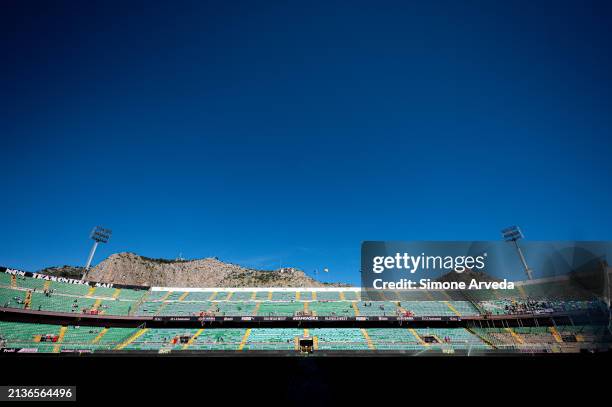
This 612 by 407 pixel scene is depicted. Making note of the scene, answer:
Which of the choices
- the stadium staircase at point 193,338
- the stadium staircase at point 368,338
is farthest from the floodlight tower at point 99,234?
the stadium staircase at point 368,338

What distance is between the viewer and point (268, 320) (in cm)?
4222

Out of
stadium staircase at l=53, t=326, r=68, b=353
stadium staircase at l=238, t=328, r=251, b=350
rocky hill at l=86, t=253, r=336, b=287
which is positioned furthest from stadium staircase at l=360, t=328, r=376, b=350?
rocky hill at l=86, t=253, r=336, b=287

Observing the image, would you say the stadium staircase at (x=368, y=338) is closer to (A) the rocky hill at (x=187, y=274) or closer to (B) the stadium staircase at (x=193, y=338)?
(B) the stadium staircase at (x=193, y=338)

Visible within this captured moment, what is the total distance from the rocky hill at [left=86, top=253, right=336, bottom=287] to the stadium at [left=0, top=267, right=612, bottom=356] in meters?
81.5

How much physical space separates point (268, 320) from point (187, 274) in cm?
10312

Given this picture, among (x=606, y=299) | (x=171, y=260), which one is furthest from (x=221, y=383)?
(x=171, y=260)

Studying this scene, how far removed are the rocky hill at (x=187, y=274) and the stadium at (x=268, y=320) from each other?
267 feet

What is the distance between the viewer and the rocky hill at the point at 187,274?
120125 millimetres

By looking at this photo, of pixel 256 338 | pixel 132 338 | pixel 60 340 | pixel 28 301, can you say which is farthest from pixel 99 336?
pixel 256 338

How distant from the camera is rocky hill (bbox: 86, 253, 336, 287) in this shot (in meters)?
120

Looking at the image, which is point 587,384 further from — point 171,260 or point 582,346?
point 171,260

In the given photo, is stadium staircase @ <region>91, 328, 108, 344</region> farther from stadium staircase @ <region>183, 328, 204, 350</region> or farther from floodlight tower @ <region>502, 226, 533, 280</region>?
floodlight tower @ <region>502, 226, 533, 280</region>

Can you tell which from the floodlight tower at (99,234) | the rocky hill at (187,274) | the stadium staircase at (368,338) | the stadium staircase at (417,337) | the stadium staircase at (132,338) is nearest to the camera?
the stadium staircase at (368,338)

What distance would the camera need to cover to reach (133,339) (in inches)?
1478
